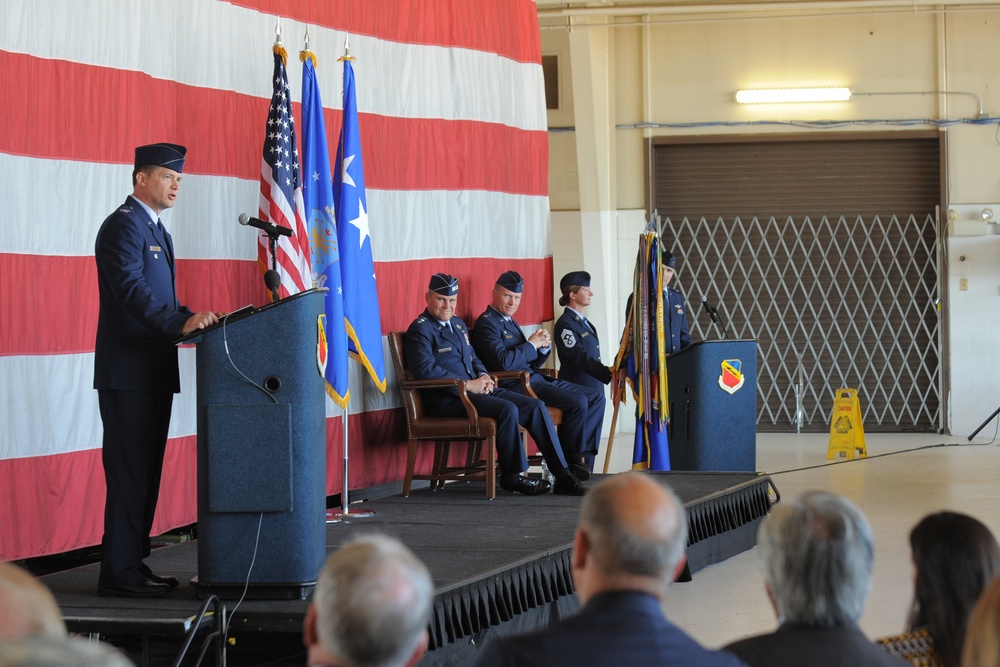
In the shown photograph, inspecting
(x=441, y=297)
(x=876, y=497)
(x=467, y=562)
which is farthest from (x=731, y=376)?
(x=467, y=562)

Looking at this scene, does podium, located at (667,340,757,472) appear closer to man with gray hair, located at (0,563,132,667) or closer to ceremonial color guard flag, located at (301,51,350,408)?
ceremonial color guard flag, located at (301,51,350,408)

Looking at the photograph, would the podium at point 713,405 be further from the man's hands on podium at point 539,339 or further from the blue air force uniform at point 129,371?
the blue air force uniform at point 129,371

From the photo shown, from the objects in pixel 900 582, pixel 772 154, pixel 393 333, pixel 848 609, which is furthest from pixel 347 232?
pixel 772 154

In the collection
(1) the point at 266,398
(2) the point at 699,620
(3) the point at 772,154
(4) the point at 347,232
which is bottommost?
(2) the point at 699,620

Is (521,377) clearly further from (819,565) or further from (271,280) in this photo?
(819,565)

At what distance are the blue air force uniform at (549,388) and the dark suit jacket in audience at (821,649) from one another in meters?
4.36

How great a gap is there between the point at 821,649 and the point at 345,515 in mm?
3246

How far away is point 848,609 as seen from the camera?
58.6 inches

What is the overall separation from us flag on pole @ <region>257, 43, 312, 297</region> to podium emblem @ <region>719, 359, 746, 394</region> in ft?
8.38

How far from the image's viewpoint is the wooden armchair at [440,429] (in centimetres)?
515

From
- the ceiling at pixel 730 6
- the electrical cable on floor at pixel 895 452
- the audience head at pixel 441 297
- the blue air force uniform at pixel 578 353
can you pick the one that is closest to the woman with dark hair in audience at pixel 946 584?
the audience head at pixel 441 297

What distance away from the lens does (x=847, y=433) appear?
846 centimetres

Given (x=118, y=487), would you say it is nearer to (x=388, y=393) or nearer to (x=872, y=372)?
(x=388, y=393)

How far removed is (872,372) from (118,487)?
308 inches
